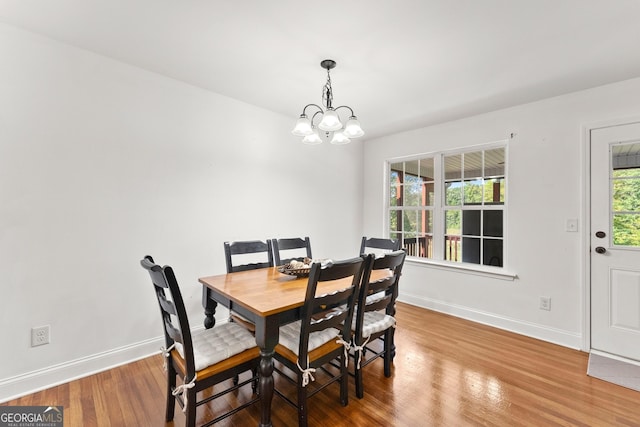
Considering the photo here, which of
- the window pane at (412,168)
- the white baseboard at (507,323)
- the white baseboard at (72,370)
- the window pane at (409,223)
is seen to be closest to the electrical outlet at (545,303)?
the white baseboard at (507,323)

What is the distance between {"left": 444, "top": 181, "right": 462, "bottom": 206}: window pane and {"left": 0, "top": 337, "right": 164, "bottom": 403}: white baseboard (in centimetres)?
354

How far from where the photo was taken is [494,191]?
10.8 feet

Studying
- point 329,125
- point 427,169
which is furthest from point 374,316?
point 427,169

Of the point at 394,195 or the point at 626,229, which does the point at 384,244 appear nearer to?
the point at 394,195

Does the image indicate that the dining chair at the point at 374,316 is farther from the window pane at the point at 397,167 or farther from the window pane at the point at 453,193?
the window pane at the point at 397,167

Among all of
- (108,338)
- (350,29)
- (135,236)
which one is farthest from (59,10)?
(108,338)

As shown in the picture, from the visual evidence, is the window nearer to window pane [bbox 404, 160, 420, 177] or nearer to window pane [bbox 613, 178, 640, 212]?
window pane [bbox 404, 160, 420, 177]

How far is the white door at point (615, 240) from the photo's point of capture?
7.97ft

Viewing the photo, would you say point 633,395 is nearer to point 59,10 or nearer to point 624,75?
point 624,75

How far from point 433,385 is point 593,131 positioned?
2.68m

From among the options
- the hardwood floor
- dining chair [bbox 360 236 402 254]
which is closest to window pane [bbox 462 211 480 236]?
dining chair [bbox 360 236 402 254]

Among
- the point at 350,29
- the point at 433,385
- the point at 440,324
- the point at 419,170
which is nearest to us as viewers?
the point at 350,29

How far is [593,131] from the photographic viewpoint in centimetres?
261

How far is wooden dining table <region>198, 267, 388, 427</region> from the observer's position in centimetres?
148
